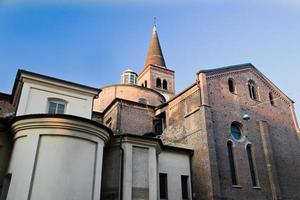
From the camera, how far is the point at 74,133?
1014 cm

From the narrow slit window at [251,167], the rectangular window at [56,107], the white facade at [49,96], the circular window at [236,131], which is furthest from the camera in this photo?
the circular window at [236,131]

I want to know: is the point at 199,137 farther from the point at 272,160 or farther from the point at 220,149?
the point at 272,160

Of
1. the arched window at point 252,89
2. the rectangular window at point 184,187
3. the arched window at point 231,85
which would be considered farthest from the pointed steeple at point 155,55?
the rectangular window at point 184,187

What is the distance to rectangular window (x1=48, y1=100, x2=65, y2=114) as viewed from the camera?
13145 millimetres

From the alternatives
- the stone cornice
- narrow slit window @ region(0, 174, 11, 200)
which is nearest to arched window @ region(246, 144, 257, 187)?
the stone cornice

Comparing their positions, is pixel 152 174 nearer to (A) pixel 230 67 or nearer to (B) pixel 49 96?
(B) pixel 49 96

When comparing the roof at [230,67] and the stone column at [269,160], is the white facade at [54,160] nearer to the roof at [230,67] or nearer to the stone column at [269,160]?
the roof at [230,67]

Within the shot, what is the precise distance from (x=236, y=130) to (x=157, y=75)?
22024 millimetres

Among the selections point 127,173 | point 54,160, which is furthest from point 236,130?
point 54,160

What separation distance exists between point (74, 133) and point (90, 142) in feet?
2.67

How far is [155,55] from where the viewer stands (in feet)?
134

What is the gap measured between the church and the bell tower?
46.0 ft

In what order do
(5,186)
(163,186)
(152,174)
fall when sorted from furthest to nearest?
1. (163,186)
2. (152,174)
3. (5,186)

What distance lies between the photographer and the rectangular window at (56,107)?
1315 centimetres
